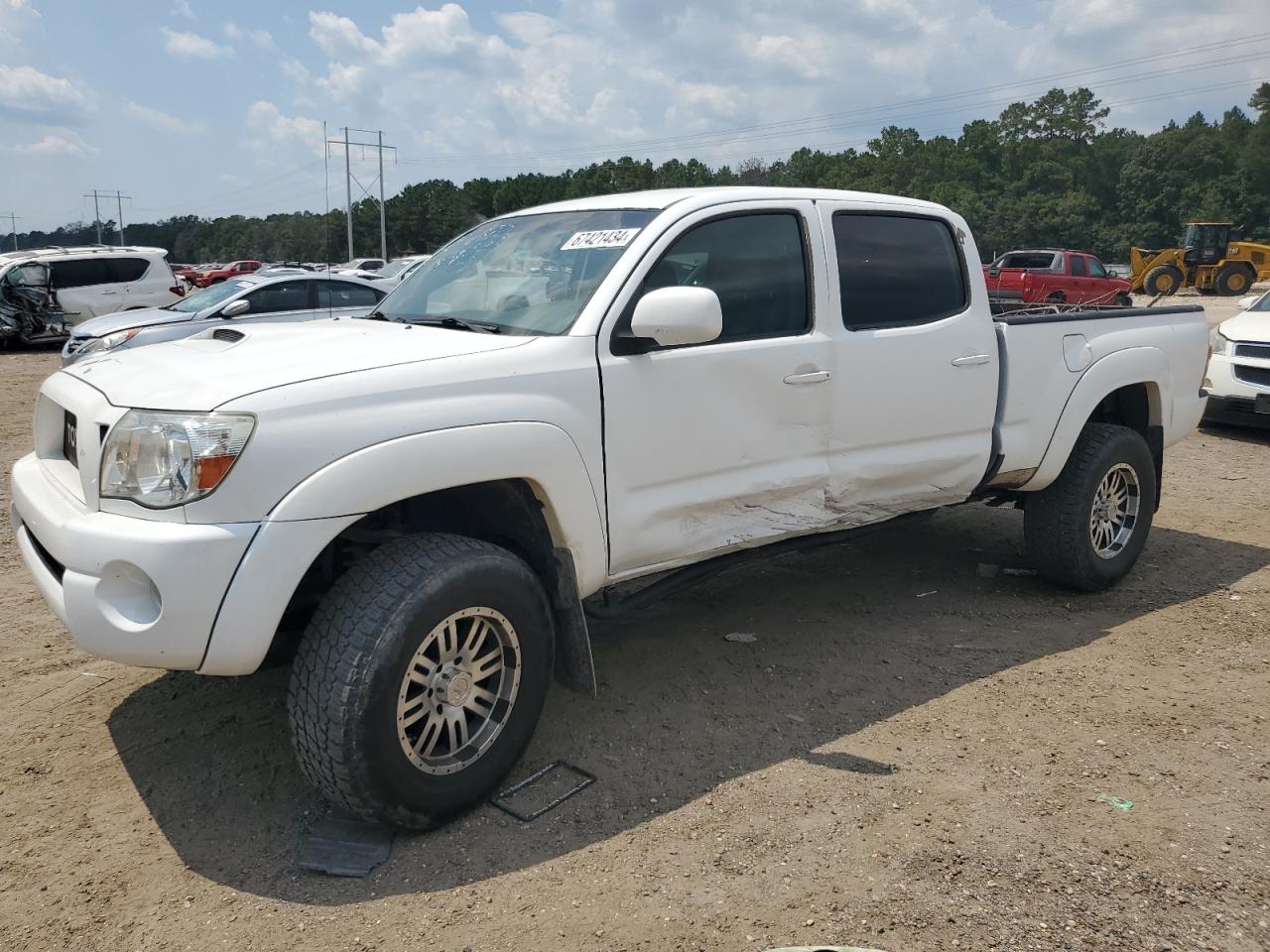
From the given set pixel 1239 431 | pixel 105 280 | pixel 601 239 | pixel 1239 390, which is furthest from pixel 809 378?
pixel 105 280

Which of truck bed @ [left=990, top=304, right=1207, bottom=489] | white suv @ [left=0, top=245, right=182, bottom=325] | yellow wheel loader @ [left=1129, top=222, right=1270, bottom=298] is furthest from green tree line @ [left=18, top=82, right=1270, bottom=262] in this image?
truck bed @ [left=990, top=304, right=1207, bottom=489]

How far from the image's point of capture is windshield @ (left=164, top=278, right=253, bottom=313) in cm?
1262

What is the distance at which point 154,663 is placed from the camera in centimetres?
273

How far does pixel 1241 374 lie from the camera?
9852 millimetres

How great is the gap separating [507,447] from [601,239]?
1.07 meters

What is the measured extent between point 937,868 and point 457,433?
74.1 inches

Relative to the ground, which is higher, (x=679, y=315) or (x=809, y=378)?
(x=679, y=315)

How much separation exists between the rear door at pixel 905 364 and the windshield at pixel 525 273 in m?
0.99

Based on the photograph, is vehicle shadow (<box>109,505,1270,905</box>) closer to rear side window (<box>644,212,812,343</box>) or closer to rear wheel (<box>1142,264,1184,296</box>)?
rear side window (<box>644,212,812,343</box>)

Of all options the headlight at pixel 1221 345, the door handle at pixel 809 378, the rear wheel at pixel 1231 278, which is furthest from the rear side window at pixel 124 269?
the rear wheel at pixel 1231 278

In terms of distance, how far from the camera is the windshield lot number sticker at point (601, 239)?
3699mm

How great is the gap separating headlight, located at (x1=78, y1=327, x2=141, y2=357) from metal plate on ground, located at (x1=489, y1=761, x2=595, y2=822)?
32.4ft

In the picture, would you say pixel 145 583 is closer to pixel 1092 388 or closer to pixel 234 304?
pixel 1092 388

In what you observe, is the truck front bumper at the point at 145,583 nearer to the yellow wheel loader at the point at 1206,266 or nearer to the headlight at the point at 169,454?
the headlight at the point at 169,454
